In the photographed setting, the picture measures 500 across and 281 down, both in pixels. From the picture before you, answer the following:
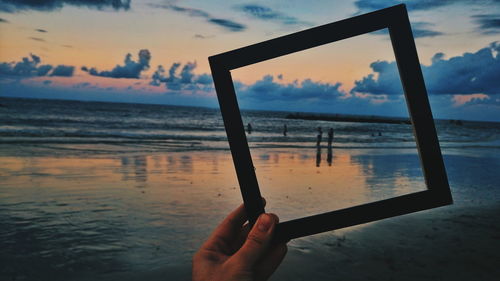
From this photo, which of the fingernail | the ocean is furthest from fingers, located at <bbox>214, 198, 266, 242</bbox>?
the ocean

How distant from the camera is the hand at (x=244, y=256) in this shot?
1301mm

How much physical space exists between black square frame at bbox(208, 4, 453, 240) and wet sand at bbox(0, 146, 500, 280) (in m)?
2.23

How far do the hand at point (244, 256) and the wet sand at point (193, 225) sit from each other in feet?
7.12

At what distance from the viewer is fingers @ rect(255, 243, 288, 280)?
1.45 m

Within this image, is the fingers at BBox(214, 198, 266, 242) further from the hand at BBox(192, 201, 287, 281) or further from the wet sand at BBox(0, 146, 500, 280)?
the wet sand at BBox(0, 146, 500, 280)

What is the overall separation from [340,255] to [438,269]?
1379 millimetres

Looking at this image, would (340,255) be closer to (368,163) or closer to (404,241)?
(404,241)

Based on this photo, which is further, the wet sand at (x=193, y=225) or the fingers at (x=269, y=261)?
the wet sand at (x=193, y=225)

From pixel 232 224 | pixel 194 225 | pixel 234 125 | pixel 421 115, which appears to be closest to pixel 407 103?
pixel 421 115

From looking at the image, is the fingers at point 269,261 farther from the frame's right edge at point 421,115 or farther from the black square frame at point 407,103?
the frame's right edge at point 421,115

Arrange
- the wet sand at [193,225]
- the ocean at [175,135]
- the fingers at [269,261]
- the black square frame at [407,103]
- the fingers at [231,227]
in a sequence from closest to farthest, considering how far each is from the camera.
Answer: the black square frame at [407,103] → the fingers at [269,261] → the fingers at [231,227] → the wet sand at [193,225] → the ocean at [175,135]

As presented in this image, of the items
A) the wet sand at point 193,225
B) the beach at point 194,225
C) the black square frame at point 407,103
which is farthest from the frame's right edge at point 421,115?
the beach at point 194,225

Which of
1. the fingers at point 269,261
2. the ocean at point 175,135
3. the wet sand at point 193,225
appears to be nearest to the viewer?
the fingers at point 269,261

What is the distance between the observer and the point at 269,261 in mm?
1476
